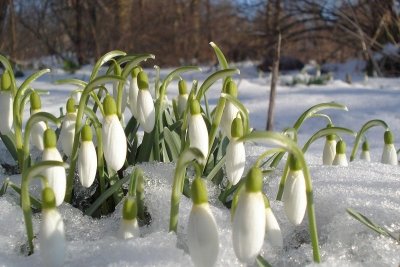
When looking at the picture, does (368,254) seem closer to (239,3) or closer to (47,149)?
(47,149)

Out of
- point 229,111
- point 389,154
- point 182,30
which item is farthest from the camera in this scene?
point 182,30

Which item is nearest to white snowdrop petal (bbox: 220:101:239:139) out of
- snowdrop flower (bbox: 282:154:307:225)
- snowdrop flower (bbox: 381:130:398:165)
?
snowdrop flower (bbox: 282:154:307:225)

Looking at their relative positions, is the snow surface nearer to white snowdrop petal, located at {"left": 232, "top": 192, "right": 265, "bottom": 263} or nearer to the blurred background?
white snowdrop petal, located at {"left": 232, "top": 192, "right": 265, "bottom": 263}

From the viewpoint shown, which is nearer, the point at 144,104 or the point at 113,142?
the point at 113,142

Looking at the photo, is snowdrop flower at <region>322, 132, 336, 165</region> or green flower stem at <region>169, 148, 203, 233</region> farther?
snowdrop flower at <region>322, 132, 336, 165</region>

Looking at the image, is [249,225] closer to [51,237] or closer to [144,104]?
[51,237]

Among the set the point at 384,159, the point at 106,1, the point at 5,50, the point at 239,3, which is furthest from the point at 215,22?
the point at 384,159

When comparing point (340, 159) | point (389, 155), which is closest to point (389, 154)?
point (389, 155)
